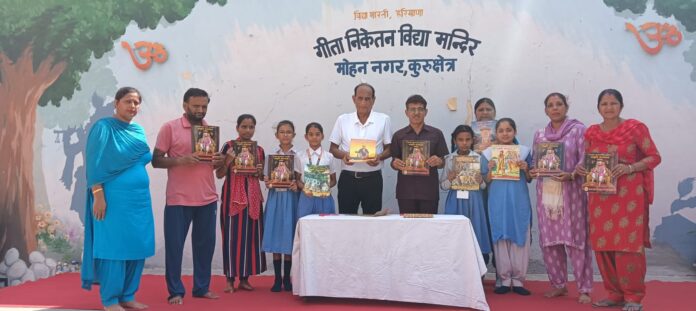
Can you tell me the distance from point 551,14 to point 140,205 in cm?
444

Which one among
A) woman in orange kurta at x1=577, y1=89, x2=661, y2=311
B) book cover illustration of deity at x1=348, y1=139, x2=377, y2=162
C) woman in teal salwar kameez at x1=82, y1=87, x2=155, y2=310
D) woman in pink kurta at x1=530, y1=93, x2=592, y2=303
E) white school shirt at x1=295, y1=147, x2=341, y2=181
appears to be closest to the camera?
woman in teal salwar kameez at x1=82, y1=87, x2=155, y2=310

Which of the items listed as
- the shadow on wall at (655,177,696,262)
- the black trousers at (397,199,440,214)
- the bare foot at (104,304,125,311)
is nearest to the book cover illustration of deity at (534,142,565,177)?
the black trousers at (397,199,440,214)

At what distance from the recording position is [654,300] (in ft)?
16.4

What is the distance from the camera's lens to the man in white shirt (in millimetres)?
5500

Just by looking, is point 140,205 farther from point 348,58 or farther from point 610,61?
point 610,61

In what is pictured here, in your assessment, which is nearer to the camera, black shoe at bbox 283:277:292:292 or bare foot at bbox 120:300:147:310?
bare foot at bbox 120:300:147:310

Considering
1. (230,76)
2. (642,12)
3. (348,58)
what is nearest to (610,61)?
(642,12)

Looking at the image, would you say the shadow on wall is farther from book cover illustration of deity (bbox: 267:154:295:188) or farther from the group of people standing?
book cover illustration of deity (bbox: 267:154:295:188)

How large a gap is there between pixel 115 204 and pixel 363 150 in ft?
6.76

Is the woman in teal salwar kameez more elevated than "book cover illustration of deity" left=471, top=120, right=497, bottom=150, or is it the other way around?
"book cover illustration of deity" left=471, top=120, right=497, bottom=150

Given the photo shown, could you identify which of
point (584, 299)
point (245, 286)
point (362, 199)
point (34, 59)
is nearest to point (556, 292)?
point (584, 299)

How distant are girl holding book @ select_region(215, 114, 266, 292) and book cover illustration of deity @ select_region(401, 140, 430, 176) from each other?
132 centimetres

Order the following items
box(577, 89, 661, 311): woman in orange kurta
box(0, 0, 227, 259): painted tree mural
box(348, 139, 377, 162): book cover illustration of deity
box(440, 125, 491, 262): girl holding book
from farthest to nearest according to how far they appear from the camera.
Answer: box(0, 0, 227, 259): painted tree mural → box(440, 125, 491, 262): girl holding book → box(348, 139, 377, 162): book cover illustration of deity → box(577, 89, 661, 311): woman in orange kurta

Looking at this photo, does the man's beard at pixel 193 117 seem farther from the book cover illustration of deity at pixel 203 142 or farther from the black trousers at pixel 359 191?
the black trousers at pixel 359 191
